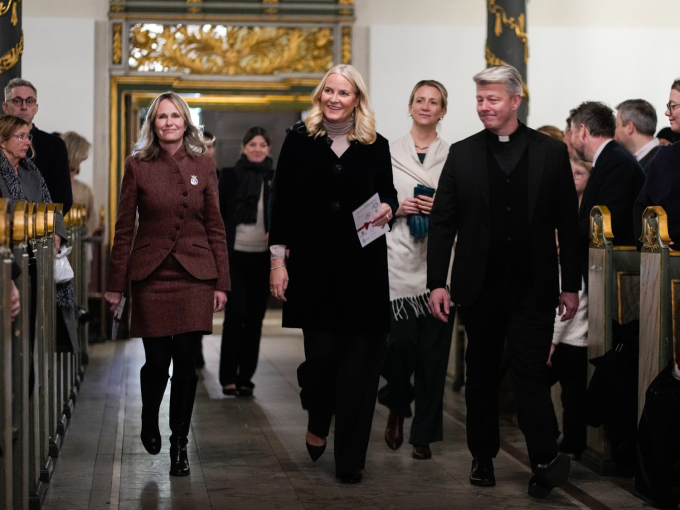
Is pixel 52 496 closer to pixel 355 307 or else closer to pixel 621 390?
pixel 355 307

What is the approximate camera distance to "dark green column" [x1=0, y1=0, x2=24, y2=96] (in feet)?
20.7

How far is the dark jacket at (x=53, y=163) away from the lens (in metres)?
5.64

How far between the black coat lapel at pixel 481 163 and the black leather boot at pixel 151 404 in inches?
58.1

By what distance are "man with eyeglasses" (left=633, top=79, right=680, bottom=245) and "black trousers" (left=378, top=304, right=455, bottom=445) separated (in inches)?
40.8

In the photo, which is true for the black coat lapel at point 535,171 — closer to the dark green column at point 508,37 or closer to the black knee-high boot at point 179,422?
the black knee-high boot at point 179,422

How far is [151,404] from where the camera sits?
13.6 feet

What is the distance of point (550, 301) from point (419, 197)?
104 cm

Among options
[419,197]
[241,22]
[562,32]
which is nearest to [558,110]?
[562,32]

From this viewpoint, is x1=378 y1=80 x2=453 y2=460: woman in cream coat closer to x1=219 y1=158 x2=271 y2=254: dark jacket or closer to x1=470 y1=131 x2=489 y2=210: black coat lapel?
x1=470 y1=131 x2=489 y2=210: black coat lapel

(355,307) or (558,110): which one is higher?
(558,110)

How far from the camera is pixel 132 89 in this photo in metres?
9.78

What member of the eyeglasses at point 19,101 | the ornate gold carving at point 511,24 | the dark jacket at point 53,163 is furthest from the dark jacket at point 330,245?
the ornate gold carving at point 511,24

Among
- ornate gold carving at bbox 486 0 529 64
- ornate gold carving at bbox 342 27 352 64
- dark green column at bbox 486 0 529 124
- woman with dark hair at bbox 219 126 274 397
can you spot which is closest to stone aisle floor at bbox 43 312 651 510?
woman with dark hair at bbox 219 126 274 397

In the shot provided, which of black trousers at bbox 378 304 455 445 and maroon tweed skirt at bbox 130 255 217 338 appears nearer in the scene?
maroon tweed skirt at bbox 130 255 217 338
